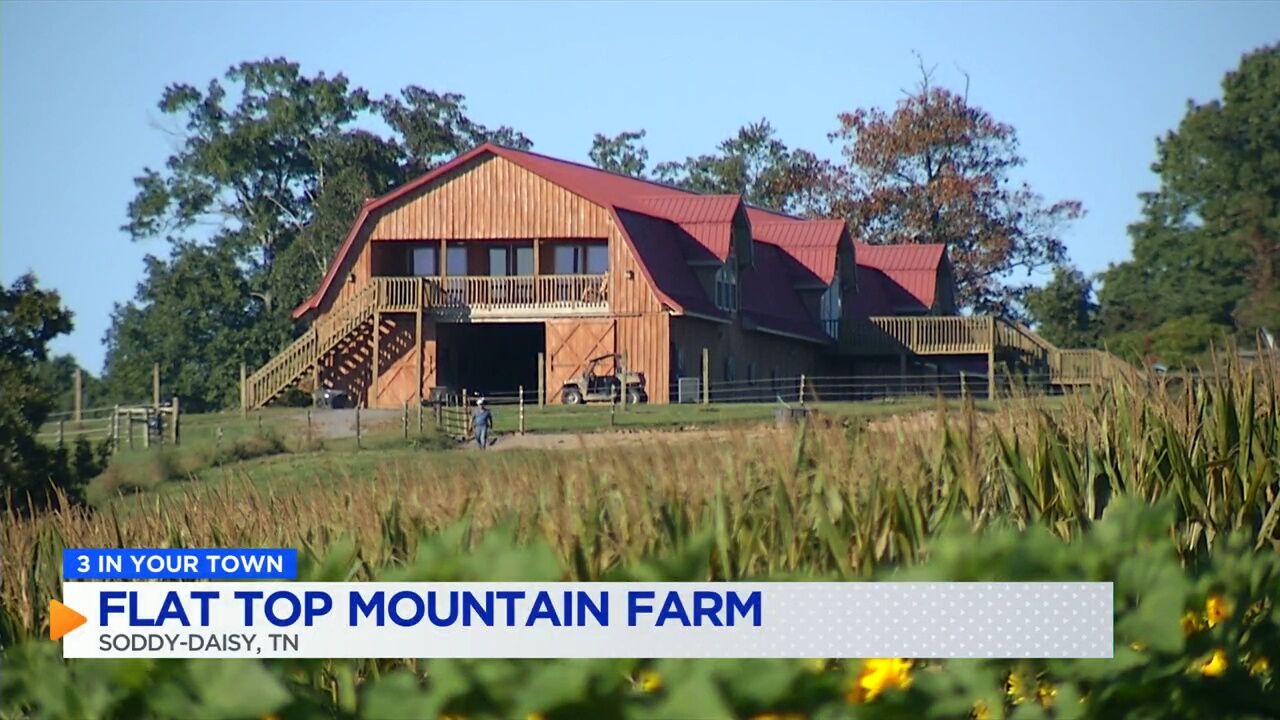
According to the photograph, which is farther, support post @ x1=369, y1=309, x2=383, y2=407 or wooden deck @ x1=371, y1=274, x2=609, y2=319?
wooden deck @ x1=371, y1=274, x2=609, y2=319

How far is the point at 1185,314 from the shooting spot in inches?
1479

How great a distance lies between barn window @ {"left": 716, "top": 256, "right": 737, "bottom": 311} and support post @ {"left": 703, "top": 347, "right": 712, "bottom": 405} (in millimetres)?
1470

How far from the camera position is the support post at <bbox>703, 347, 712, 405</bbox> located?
36.2 meters

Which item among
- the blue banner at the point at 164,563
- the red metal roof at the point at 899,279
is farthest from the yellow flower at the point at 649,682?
the red metal roof at the point at 899,279

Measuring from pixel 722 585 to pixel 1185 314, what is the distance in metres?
33.1

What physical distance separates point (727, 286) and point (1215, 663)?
35.1 m

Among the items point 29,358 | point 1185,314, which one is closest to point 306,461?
point 29,358

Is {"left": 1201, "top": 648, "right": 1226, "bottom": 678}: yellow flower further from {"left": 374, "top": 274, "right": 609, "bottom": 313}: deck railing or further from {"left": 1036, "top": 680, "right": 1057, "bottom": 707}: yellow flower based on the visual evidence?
{"left": 374, "top": 274, "right": 609, "bottom": 313}: deck railing

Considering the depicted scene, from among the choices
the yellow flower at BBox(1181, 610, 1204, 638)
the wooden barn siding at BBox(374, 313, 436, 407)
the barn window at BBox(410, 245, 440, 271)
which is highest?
the barn window at BBox(410, 245, 440, 271)

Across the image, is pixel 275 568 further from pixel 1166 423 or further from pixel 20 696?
pixel 1166 423

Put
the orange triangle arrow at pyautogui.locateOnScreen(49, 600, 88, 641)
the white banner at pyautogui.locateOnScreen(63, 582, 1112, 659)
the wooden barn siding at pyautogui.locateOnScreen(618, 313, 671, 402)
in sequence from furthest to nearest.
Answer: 1. the wooden barn siding at pyautogui.locateOnScreen(618, 313, 671, 402)
2. the orange triangle arrow at pyautogui.locateOnScreen(49, 600, 88, 641)
3. the white banner at pyautogui.locateOnScreen(63, 582, 1112, 659)

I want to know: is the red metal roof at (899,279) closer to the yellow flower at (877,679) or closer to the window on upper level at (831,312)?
the window on upper level at (831,312)

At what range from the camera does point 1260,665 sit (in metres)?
7.35

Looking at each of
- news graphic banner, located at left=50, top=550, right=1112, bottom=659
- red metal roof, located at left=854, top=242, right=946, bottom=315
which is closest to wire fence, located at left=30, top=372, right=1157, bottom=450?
red metal roof, located at left=854, top=242, right=946, bottom=315
